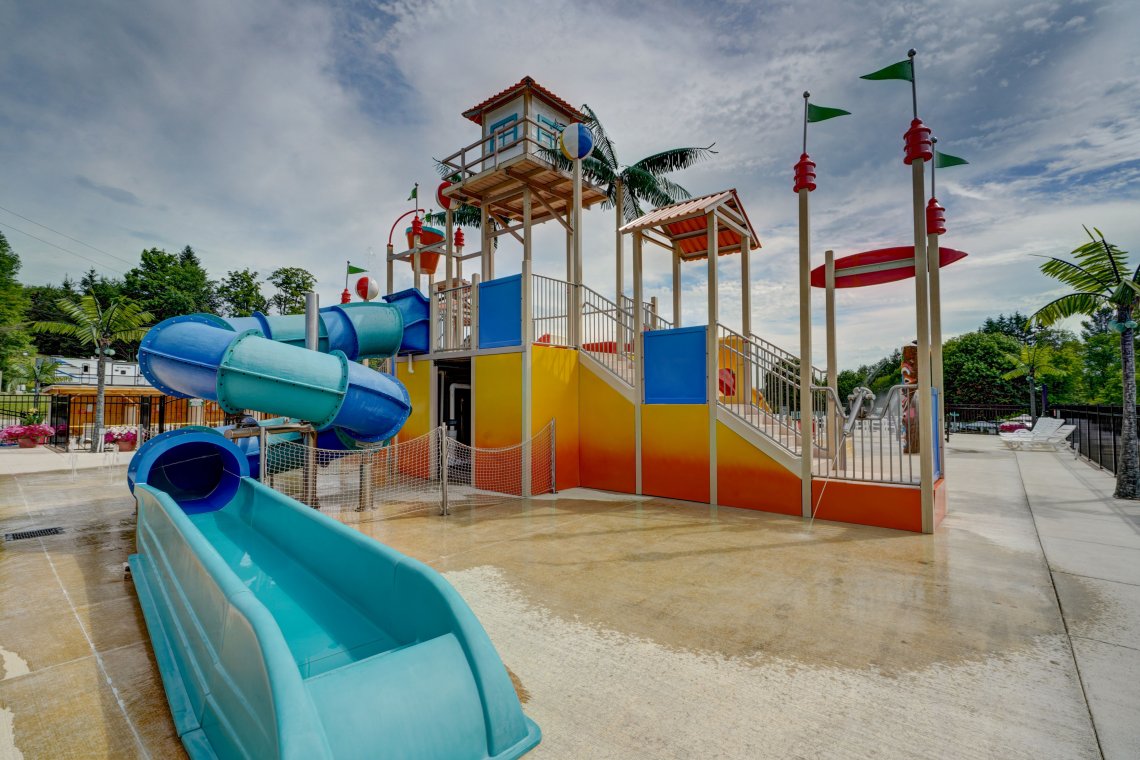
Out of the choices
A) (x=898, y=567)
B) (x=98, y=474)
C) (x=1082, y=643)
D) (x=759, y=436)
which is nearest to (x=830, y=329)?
(x=759, y=436)

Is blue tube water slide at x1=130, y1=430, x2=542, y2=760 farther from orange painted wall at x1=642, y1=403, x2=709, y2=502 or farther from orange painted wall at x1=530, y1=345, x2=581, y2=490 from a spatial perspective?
orange painted wall at x1=642, y1=403, x2=709, y2=502

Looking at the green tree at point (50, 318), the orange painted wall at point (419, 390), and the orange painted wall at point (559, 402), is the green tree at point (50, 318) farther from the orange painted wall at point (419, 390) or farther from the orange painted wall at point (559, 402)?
the orange painted wall at point (559, 402)

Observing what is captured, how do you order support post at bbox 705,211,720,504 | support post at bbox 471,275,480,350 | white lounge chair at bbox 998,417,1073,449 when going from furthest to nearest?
white lounge chair at bbox 998,417,1073,449 → support post at bbox 471,275,480,350 → support post at bbox 705,211,720,504

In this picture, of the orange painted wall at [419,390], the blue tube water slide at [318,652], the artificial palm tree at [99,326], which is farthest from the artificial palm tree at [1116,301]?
the artificial palm tree at [99,326]

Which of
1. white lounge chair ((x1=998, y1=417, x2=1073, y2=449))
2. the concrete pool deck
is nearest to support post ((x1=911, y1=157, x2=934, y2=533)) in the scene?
the concrete pool deck

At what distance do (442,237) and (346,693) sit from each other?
572 inches

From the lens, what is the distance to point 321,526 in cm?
463

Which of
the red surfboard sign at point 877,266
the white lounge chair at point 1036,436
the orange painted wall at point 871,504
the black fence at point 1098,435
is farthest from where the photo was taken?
the white lounge chair at point 1036,436

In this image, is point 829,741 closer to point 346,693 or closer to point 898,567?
point 346,693

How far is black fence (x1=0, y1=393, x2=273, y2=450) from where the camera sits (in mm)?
20953

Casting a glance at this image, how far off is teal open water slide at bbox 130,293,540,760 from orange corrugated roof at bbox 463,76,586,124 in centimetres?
784

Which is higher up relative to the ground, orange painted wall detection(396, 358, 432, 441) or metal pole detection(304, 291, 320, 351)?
metal pole detection(304, 291, 320, 351)

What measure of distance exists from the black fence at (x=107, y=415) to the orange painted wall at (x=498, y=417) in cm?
1556

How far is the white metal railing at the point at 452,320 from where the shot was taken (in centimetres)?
1163
